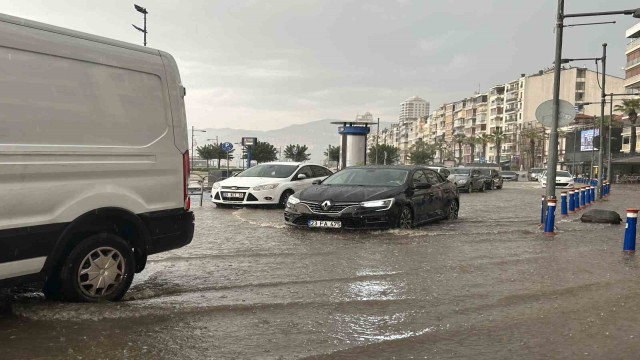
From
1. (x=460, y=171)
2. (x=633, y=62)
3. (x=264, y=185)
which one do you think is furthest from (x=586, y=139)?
(x=264, y=185)

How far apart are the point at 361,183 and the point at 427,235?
1.91 m

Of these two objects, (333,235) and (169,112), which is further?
(333,235)

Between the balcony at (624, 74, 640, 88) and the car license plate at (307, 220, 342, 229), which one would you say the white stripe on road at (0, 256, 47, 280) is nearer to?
the car license plate at (307, 220, 342, 229)

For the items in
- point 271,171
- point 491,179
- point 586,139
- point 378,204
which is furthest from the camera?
point 586,139

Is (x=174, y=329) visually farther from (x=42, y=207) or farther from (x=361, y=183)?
(x=361, y=183)

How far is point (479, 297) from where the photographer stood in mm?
5641

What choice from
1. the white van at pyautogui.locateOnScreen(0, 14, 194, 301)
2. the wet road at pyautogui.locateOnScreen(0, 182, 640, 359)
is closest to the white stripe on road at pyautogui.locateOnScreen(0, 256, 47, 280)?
the white van at pyautogui.locateOnScreen(0, 14, 194, 301)

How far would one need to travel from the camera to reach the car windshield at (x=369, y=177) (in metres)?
11.3

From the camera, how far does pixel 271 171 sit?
1655 centimetres

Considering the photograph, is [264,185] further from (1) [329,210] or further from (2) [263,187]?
(1) [329,210]

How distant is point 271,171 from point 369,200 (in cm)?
668

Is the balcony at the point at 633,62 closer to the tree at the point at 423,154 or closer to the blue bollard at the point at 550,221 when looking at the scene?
the blue bollard at the point at 550,221

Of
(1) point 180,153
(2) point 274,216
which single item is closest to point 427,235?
(2) point 274,216

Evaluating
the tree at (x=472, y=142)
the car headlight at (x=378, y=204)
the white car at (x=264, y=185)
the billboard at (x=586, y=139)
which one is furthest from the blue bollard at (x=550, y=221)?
the tree at (x=472, y=142)
